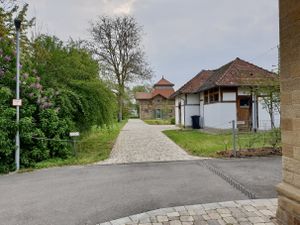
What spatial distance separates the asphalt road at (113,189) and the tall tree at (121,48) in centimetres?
2268

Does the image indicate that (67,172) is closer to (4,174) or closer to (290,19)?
(4,174)

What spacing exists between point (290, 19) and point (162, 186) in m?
3.87

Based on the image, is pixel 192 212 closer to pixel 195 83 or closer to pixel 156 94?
pixel 195 83

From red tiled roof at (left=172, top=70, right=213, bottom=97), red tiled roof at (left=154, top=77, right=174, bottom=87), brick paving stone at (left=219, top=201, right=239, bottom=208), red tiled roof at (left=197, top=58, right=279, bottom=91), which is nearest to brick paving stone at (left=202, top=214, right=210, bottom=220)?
brick paving stone at (left=219, top=201, right=239, bottom=208)

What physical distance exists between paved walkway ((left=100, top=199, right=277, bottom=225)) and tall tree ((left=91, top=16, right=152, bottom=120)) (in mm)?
25582

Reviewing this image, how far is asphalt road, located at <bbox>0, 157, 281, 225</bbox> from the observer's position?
4.13 m

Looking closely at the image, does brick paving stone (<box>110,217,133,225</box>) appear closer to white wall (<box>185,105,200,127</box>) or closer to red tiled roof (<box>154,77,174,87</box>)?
white wall (<box>185,105,200,127</box>)

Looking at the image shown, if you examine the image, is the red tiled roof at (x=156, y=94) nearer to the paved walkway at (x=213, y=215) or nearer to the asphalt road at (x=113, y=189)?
the asphalt road at (x=113, y=189)

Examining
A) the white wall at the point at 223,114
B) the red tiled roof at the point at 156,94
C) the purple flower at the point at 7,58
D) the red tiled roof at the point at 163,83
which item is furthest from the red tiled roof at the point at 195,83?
the red tiled roof at the point at 163,83

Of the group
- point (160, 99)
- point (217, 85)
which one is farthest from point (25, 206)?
point (160, 99)

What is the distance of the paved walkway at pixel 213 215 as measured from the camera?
3602mm

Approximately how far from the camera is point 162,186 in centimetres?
547

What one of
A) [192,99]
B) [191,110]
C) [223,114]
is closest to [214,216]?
[223,114]

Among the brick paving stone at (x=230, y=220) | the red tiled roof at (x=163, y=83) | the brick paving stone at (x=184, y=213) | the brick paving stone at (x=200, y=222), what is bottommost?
the brick paving stone at (x=200, y=222)
